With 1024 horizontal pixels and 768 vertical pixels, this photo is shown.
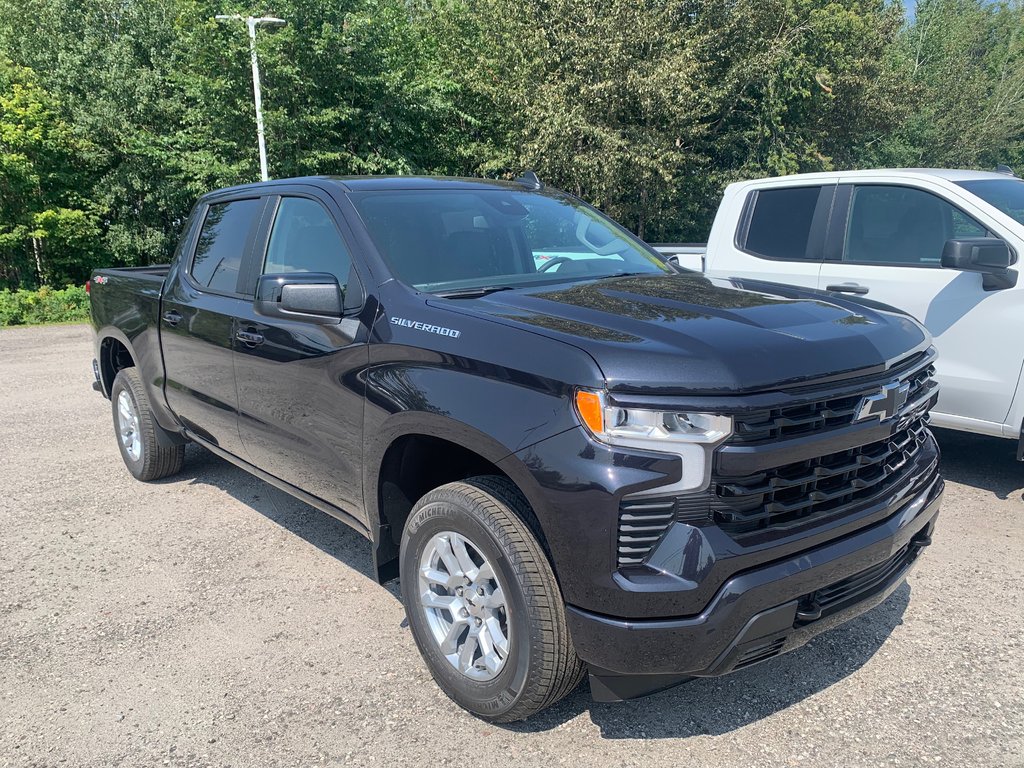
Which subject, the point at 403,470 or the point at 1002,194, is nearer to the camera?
the point at 403,470

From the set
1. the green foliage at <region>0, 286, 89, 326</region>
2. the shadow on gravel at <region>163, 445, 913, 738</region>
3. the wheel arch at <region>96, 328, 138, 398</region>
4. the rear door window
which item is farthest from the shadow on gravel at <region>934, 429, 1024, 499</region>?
the green foliage at <region>0, 286, 89, 326</region>

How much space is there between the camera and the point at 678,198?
27578 millimetres

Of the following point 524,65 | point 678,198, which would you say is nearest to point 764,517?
point 524,65

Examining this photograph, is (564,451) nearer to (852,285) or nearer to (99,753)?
(99,753)

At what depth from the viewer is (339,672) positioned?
3.14m

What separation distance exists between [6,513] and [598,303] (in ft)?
14.0

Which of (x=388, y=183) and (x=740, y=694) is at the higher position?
(x=388, y=183)

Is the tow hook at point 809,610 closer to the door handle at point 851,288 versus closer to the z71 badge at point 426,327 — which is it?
the z71 badge at point 426,327

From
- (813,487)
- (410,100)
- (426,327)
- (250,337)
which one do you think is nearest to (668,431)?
(813,487)

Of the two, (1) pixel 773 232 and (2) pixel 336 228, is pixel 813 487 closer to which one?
(2) pixel 336 228

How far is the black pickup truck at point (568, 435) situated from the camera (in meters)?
2.24

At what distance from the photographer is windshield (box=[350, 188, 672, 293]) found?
331 centimetres

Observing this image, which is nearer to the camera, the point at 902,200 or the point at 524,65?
the point at 902,200

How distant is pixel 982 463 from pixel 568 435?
474 centimetres
